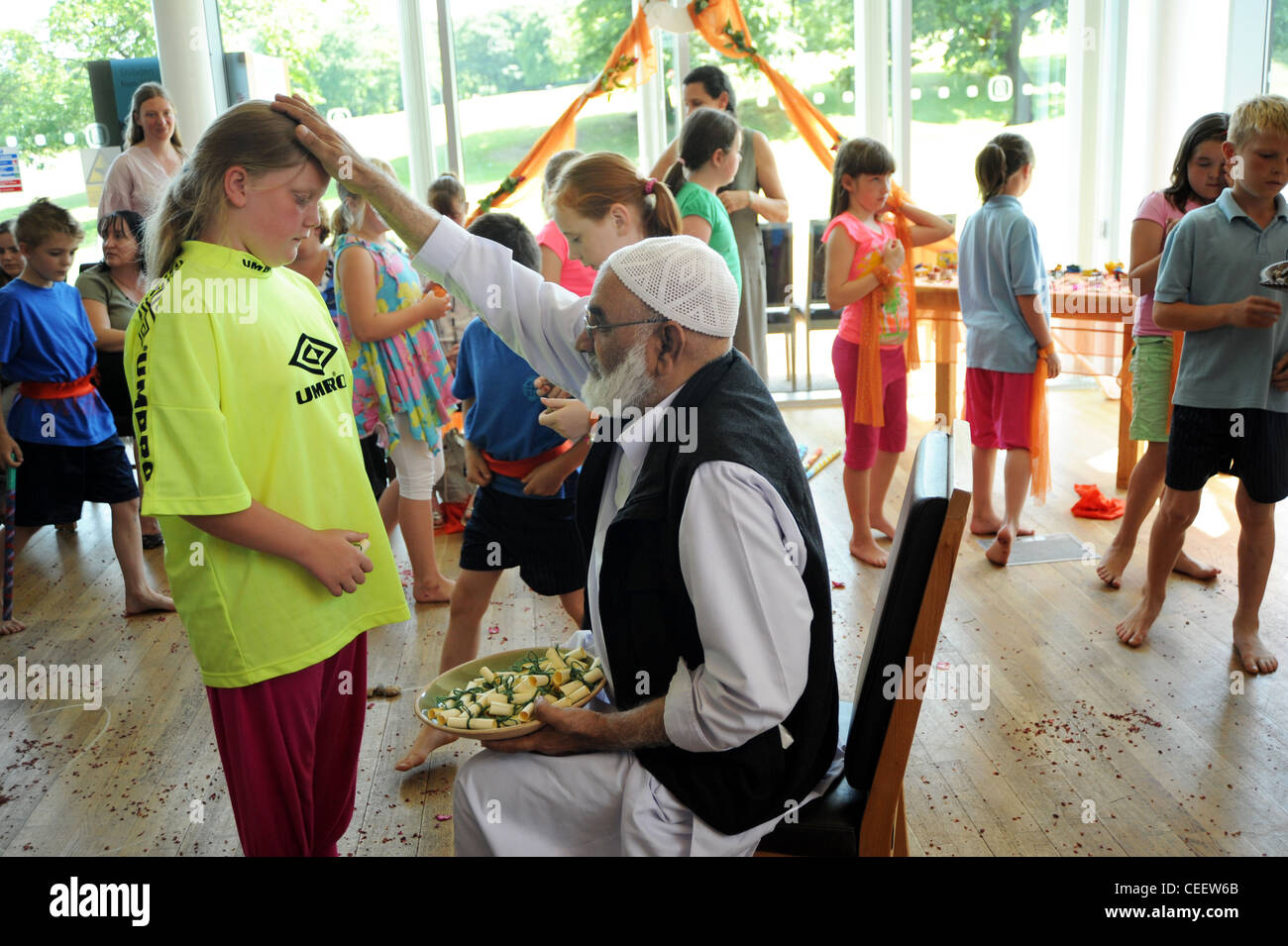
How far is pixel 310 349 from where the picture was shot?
1.78 metres

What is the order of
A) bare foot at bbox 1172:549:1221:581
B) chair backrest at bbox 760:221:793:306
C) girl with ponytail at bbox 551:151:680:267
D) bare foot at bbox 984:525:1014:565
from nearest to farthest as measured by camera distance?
girl with ponytail at bbox 551:151:680:267 < bare foot at bbox 1172:549:1221:581 < bare foot at bbox 984:525:1014:565 < chair backrest at bbox 760:221:793:306

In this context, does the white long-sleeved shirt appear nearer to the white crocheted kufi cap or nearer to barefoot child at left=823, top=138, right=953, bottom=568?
the white crocheted kufi cap

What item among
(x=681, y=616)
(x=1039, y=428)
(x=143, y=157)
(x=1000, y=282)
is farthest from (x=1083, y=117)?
(x=681, y=616)

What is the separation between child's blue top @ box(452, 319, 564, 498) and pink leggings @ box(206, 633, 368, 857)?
733mm

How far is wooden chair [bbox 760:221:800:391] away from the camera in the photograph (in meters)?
6.75

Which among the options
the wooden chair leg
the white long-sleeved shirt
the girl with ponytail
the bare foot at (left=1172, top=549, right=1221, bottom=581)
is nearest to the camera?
the white long-sleeved shirt

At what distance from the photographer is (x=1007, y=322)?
12.9 feet

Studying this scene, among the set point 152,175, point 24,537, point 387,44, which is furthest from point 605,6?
point 24,537

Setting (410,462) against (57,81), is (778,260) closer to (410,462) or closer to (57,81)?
(410,462)

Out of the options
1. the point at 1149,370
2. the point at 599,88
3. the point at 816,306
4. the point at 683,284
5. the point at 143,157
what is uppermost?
the point at 599,88

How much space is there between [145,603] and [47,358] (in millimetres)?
946

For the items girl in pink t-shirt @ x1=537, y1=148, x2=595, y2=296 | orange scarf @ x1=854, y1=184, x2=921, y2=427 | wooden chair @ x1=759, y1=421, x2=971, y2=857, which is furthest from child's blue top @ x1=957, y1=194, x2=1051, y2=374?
wooden chair @ x1=759, y1=421, x2=971, y2=857

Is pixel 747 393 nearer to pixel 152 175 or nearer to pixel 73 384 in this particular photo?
pixel 73 384

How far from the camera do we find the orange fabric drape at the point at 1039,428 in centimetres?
393
